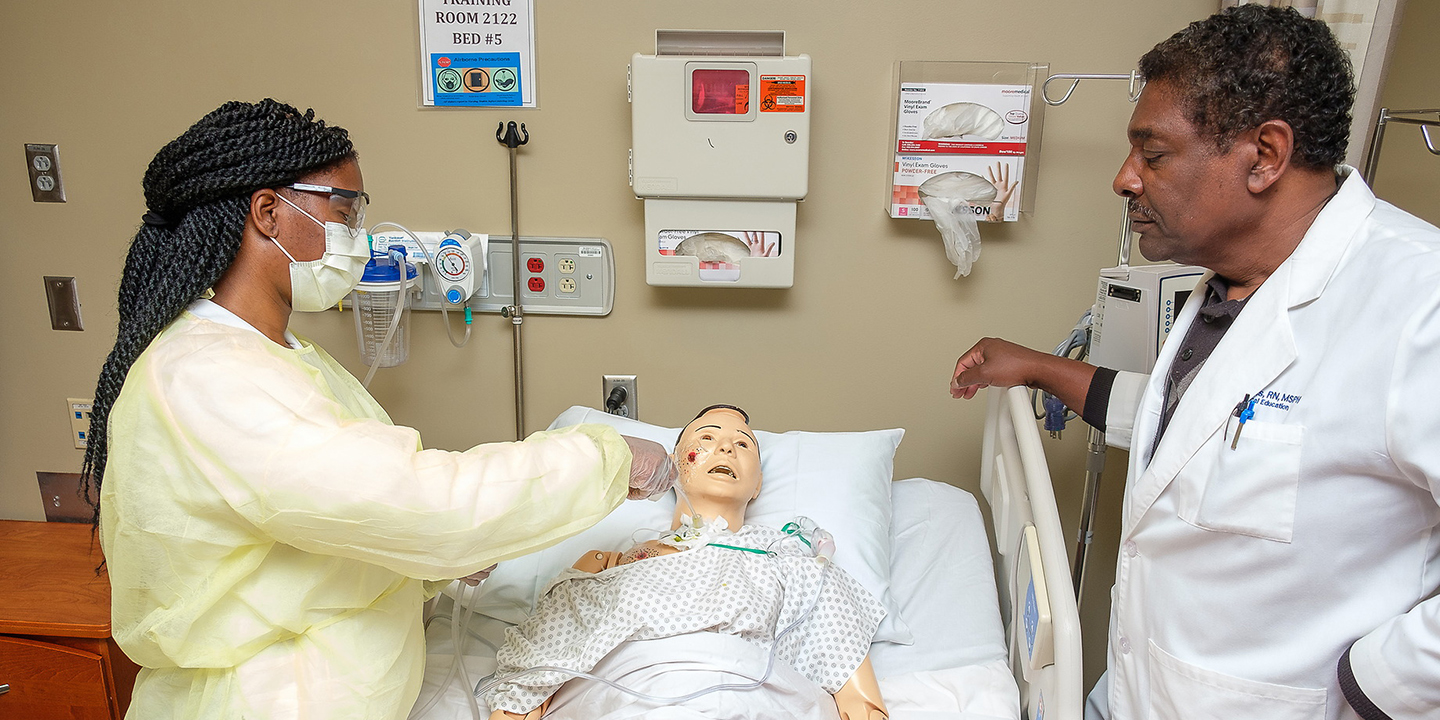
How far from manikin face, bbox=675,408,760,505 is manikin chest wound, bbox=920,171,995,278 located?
72cm

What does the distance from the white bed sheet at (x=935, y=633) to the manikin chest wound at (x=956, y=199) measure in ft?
2.17

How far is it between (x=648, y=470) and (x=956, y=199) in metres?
1.14

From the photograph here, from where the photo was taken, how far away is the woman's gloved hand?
141 centimetres

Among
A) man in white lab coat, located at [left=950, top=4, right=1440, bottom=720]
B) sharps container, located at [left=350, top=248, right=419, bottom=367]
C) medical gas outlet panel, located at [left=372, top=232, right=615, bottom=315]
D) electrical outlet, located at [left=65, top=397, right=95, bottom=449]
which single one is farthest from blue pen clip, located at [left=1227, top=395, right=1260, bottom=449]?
electrical outlet, located at [left=65, top=397, right=95, bottom=449]

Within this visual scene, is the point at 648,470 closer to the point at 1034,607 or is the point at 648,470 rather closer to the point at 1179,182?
the point at 1034,607

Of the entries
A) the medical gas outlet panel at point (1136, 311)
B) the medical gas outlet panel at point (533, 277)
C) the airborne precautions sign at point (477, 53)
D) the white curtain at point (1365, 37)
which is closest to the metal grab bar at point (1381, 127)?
the white curtain at point (1365, 37)

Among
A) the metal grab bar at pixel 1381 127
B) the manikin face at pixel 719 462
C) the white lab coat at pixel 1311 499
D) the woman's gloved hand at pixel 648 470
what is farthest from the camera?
the manikin face at pixel 719 462

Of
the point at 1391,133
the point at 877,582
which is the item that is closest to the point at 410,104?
the point at 877,582

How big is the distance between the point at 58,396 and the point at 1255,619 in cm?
289

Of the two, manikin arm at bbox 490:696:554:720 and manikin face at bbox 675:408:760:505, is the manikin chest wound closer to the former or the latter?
manikin face at bbox 675:408:760:505

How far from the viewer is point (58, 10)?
85.0 inches

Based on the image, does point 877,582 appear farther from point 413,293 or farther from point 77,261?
point 77,261

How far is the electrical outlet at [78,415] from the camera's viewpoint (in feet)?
7.89

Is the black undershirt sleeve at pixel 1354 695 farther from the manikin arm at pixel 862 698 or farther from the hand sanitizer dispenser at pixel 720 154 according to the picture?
the hand sanitizer dispenser at pixel 720 154
